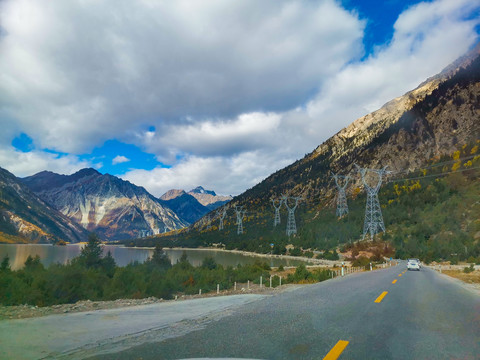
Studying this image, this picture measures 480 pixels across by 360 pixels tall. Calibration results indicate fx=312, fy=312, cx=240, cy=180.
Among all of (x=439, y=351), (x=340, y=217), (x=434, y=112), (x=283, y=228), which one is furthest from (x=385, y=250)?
(x=434, y=112)

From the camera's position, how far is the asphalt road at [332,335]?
5.99m

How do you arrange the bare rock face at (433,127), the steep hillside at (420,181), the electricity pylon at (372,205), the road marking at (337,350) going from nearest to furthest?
the road marking at (337,350)
the electricity pylon at (372,205)
the steep hillside at (420,181)
the bare rock face at (433,127)

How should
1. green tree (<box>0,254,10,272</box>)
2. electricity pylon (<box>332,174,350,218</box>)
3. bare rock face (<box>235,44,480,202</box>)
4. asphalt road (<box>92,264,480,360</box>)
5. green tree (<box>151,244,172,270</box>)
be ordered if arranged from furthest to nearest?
bare rock face (<box>235,44,480,202</box>)
electricity pylon (<box>332,174,350,218</box>)
green tree (<box>151,244,172,270</box>)
green tree (<box>0,254,10,272</box>)
asphalt road (<box>92,264,480,360</box>)

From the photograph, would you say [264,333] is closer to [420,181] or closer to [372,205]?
[372,205]

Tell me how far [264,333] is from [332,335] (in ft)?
5.15

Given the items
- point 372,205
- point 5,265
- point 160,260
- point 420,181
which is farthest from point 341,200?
point 5,265

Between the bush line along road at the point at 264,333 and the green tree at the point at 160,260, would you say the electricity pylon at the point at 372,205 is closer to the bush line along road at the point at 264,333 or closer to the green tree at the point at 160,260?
the green tree at the point at 160,260

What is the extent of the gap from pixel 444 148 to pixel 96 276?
174 meters

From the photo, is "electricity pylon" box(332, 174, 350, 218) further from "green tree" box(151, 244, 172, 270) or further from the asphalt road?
the asphalt road

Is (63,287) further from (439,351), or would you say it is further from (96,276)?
(439,351)

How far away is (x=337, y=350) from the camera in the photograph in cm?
610

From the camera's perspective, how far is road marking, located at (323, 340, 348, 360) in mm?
5708

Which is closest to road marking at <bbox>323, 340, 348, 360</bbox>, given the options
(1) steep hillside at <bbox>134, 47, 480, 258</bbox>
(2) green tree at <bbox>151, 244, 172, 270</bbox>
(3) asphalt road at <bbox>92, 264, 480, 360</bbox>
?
(3) asphalt road at <bbox>92, 264, 480, 360</bbox>

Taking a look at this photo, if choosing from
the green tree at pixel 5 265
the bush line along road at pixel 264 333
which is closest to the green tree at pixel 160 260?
the green tree at pixel 5 265
